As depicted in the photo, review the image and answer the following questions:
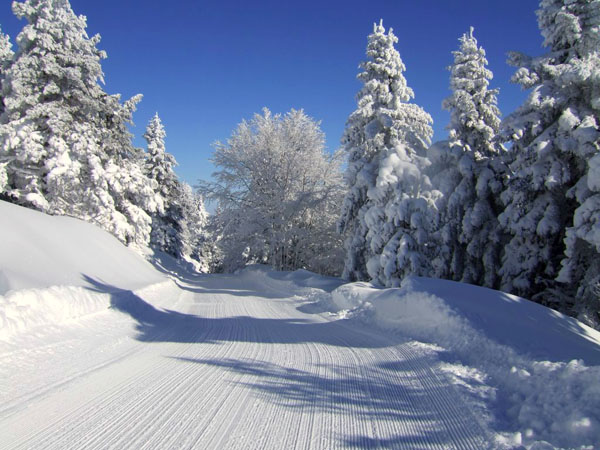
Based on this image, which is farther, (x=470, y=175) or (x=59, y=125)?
(x=470, y=175)

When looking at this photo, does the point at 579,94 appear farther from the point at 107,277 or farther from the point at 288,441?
the point at 107,277

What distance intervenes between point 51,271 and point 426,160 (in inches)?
527

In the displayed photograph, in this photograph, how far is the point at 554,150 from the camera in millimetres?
11297

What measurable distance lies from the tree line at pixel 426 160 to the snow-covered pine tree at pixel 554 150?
4 centimetres

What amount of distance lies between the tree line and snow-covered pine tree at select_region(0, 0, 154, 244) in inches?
2.1

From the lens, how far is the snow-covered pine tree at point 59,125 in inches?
560

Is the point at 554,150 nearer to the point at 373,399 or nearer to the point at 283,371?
the point at 373,399

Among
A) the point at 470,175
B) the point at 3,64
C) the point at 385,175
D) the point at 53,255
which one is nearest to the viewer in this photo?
the point at 53,255

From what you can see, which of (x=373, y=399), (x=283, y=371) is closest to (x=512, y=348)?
(x=373, y=399)

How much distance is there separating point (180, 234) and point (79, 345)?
28.3 metres

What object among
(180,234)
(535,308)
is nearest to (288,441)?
(535,308)

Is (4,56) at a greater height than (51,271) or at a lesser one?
greater

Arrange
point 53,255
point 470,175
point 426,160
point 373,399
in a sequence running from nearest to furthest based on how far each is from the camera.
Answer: point 373,399 < point 53,255 < point 470,175 < point 426,160

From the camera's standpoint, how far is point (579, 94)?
11.2 m
